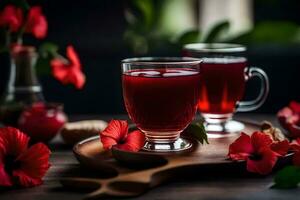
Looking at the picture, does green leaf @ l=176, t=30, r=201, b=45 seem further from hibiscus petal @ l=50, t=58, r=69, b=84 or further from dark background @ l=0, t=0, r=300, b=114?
hibiscus petal @ l=50, t=58, r=69, b=84

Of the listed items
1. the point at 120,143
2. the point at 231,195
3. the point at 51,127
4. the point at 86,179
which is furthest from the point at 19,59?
the point at 231,195

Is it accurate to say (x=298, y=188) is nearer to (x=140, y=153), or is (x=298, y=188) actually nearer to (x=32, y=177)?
(x=140, y=153)

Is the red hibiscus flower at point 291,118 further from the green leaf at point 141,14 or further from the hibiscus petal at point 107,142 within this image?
the green leaf at point 141,14

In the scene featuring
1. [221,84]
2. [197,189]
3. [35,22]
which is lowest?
[197,189]

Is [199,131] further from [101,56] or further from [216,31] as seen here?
[101,56]

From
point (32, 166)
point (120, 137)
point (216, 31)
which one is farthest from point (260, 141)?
point (216, 31)

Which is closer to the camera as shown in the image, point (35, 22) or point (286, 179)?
point (286, 179)
